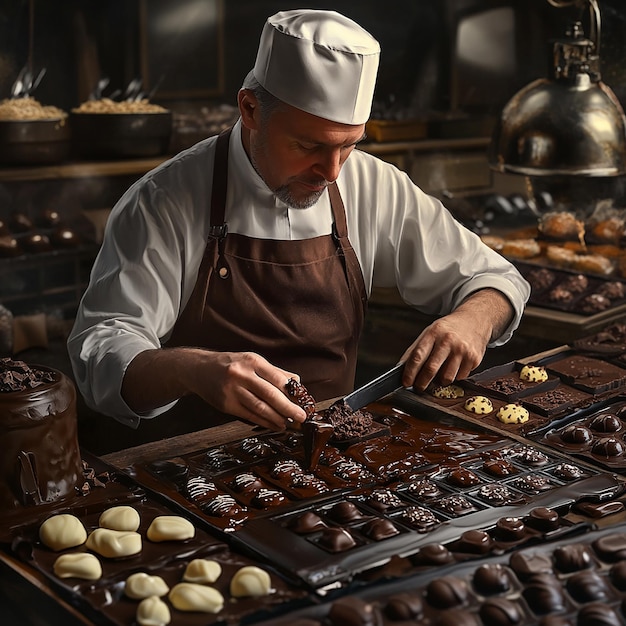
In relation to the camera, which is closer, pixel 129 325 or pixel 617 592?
pixel 617 592

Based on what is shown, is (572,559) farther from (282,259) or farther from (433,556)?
(282,259)

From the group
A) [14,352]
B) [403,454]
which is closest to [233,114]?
[14,352]

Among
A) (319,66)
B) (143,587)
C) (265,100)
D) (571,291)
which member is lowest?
(571,291)

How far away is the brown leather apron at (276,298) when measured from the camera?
3.03 meters

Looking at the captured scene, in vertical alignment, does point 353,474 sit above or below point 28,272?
above

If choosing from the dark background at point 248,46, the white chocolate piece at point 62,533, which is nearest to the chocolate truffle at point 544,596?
the white chocolate piece at point 62,533

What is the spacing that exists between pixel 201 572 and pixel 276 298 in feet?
4.24

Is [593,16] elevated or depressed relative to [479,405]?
elevated

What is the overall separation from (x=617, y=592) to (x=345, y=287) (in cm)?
153

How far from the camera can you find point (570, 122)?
11.4 ft

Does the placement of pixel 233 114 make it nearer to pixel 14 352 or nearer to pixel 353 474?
pixel 14 352

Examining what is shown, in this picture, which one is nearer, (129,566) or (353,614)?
(353,614)

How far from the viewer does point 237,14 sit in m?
5.50

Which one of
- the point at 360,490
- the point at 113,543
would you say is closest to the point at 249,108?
the point at 360,490
